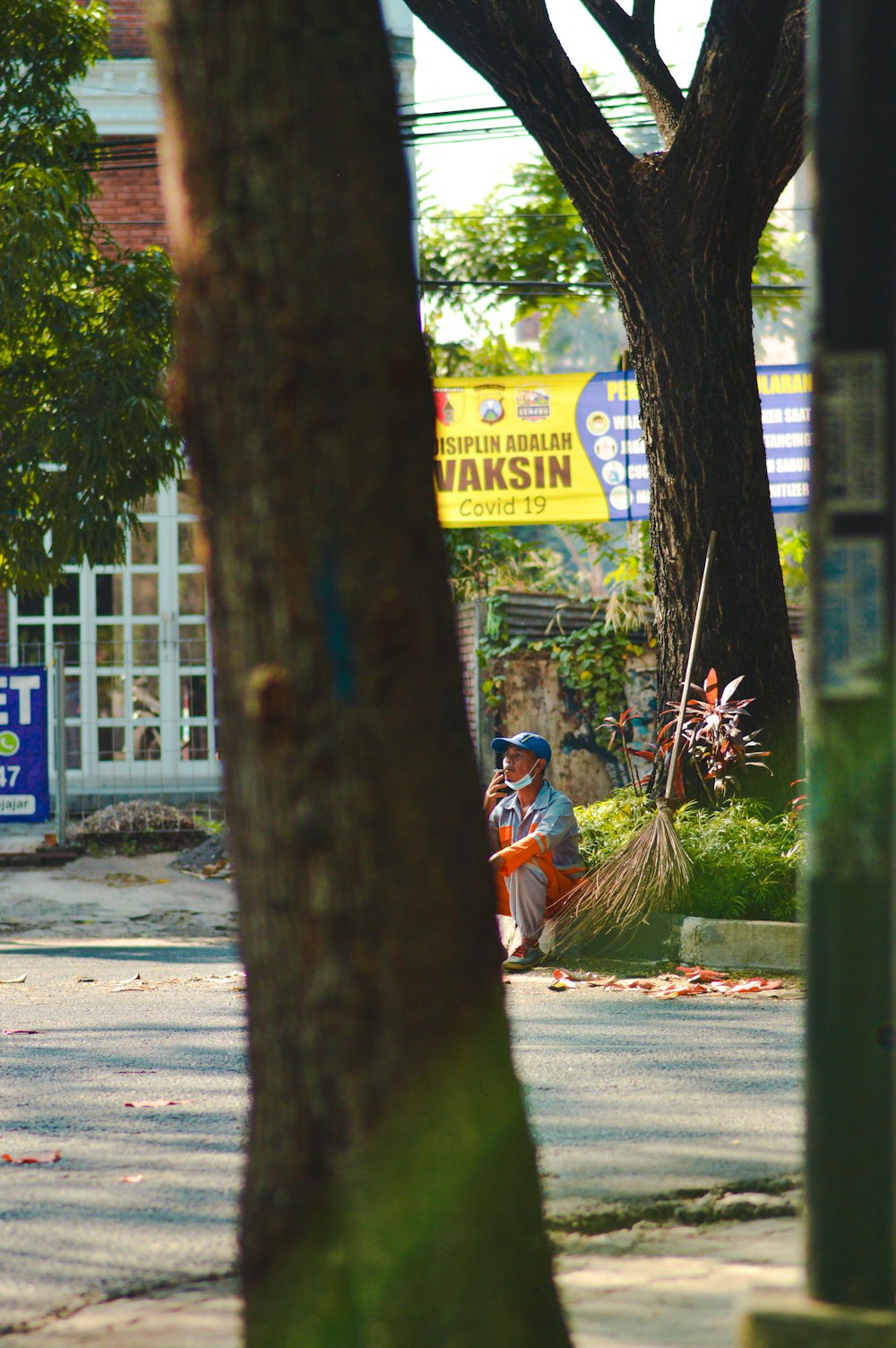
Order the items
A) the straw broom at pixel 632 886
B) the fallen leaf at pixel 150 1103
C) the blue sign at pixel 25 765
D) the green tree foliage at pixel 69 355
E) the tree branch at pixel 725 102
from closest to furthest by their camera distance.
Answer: the fallen leaf at pixel 150 1103 < the straw broom at pixel 632 886 < the tree branch at pixel 725 102 < the green tree foliage at pixel 69 355 < the blue sign at pixel 25 765

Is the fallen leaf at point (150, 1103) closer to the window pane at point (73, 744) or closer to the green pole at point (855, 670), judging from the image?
the green pole at point (855, 670)

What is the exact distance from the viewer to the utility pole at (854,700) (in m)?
2.38

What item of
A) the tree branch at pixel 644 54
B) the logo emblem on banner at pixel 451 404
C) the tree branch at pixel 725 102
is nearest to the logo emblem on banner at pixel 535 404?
the logo emblem on banner at pixel 451 404

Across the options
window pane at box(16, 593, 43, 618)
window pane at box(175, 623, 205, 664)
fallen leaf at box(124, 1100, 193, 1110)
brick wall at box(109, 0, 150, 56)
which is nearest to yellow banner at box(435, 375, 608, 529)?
window pane at box(175, 623, 205, 664)

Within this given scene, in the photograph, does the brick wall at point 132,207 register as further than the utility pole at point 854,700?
Yes

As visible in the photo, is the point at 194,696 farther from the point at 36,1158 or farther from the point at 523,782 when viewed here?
the point at 36,1158

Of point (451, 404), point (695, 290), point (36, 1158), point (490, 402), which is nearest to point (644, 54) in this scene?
point (695, 290)

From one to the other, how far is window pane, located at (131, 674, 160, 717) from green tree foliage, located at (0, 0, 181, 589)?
469cm

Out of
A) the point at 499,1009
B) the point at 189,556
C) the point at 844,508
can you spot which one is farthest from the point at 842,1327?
the point at 189,556

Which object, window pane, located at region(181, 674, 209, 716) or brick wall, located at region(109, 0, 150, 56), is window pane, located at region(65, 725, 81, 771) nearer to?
window pane, located at region(181, 674, 209, 716)

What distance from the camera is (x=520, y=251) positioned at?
21.5 metres

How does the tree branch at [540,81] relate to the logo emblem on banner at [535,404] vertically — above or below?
above

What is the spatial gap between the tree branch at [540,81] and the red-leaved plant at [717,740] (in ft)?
9.67

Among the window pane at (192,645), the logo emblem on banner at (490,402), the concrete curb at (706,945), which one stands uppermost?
the logo emblem on banner at (490,402)
